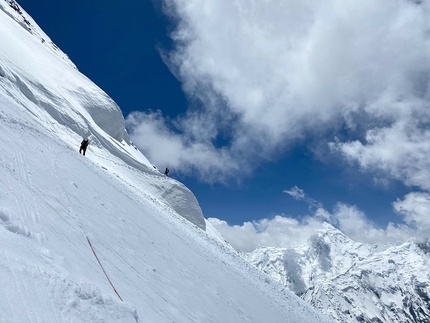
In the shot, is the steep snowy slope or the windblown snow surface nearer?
the windblown snow surface

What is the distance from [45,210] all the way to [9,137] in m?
5.54

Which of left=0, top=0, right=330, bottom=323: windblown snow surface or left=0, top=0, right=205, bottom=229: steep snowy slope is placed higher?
left=0, top=0, right=205, bottom=229: steep snowy slope

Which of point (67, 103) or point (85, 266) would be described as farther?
point (67, 103)

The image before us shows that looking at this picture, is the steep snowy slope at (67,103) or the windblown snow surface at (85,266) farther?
the steep snowy slope at (67,103)

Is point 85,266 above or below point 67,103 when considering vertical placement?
below

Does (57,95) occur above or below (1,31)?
below

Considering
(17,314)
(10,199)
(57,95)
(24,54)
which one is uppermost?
(24,54)

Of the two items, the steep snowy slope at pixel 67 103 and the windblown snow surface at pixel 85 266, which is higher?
the steep snowy slope at pixel 67 103

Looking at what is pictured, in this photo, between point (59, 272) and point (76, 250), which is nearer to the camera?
point (59, 272)

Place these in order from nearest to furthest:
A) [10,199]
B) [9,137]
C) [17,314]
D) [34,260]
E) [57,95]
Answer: [17,314] < [34,260] < [10,199] < [9,137] < [57,95]

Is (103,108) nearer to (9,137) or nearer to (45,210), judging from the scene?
(9,137)

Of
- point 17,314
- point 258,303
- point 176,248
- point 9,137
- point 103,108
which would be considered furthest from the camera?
point 103,108

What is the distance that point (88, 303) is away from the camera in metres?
4.50

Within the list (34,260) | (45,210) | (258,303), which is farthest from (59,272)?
(258,303)
